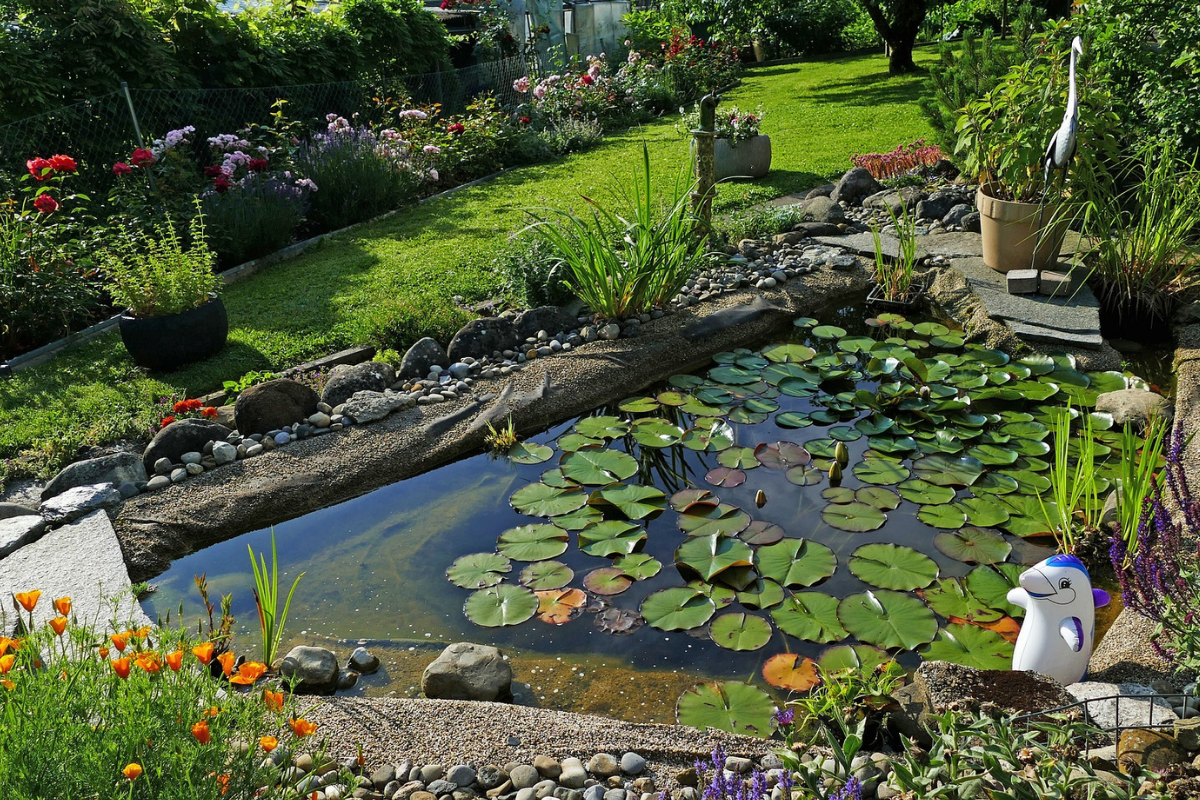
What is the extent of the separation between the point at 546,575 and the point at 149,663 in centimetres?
183

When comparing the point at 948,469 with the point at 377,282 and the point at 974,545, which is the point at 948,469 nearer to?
the point at 974,545

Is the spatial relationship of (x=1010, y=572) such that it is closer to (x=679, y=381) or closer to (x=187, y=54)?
(x=679, y=381)

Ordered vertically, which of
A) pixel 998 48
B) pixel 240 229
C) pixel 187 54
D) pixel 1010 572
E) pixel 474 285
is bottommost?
pixel 1010 572

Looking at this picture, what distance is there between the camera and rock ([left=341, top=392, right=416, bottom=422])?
442 centimetres

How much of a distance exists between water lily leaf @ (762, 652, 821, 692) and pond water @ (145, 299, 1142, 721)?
4 cm

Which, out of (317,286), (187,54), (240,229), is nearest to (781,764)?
(317,286)

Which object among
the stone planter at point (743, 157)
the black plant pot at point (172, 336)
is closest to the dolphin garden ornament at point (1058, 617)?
the black plant pot at point (172, 336)

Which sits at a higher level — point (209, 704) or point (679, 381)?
point (209, 704)

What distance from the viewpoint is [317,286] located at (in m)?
6.35

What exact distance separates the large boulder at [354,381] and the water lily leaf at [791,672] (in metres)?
2.65

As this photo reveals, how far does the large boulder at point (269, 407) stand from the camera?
4.31m

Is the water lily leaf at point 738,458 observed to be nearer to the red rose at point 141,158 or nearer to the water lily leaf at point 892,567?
the water lily leaf at point 892,567

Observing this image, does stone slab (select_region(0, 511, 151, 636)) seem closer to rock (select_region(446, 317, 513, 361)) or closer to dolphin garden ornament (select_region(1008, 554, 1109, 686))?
rock (select_region(446, 317, 513, 361))

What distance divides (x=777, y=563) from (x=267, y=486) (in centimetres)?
231
